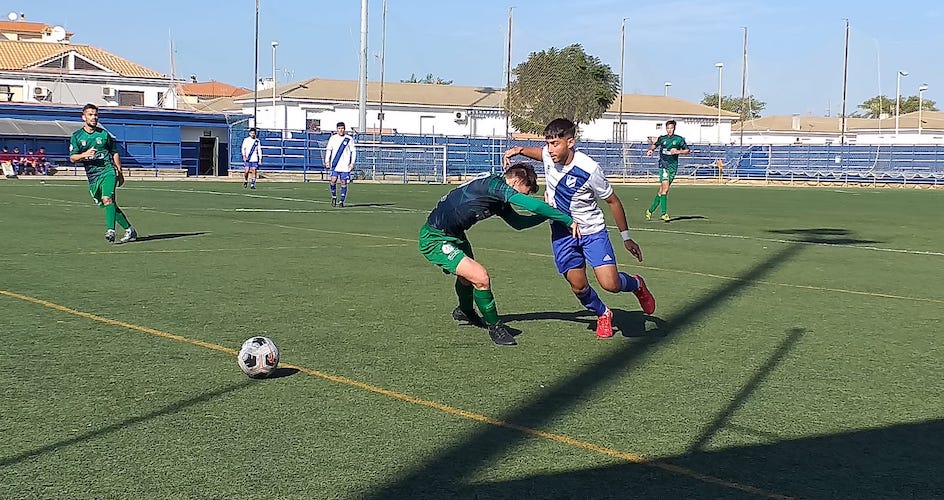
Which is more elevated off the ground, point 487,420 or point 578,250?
point 578,250

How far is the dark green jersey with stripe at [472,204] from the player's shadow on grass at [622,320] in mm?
1368

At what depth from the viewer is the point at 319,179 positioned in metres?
51.9

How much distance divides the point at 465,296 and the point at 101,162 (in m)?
8.70

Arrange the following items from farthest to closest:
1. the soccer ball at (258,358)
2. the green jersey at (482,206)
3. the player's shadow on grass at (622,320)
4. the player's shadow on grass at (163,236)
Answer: the player's shadow on grass at (163,236), the player's shadow on grass at (622,320), the green jersey at (482,206), the soccer ball at (258,358)

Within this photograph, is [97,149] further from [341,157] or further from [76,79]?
[76,79]

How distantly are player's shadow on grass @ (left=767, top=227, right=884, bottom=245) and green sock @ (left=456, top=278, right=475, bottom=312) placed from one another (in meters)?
10.7

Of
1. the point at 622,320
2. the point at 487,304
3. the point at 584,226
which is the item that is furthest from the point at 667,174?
the point at 487,304

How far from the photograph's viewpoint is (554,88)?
68875 millimetres

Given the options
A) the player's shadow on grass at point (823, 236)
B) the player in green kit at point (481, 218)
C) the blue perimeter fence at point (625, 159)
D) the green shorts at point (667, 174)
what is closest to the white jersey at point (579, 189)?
the player in green kit at point (481, 218)

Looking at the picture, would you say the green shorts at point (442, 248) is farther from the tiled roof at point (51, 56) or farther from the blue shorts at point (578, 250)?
the tiled roof at point (51, 56)

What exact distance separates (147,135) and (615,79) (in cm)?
3261

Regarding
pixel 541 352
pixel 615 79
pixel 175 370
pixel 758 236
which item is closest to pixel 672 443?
pixel 541 352

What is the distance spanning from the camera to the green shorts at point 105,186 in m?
15.4

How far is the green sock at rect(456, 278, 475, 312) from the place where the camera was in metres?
8.64
